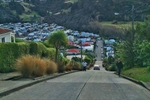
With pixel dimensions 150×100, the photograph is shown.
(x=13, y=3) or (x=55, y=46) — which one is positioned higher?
(x=13, y=3)

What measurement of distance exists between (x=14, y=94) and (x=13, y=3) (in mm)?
183289

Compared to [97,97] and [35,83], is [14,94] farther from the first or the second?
[35,83]

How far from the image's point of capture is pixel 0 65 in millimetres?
24375

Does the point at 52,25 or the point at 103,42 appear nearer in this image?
the point at 103,42

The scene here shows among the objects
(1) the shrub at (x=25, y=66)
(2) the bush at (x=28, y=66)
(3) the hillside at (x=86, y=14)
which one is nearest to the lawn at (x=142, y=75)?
(2) the bush at (x=28, y=66)

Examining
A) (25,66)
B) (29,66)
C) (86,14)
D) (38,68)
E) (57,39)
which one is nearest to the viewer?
(25,66)

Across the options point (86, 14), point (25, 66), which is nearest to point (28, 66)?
point (25, 66)

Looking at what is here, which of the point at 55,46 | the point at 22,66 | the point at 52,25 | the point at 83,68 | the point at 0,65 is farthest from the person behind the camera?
the point at 52,25

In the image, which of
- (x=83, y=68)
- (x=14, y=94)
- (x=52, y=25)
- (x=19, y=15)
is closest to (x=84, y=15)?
(x=52, y=25)

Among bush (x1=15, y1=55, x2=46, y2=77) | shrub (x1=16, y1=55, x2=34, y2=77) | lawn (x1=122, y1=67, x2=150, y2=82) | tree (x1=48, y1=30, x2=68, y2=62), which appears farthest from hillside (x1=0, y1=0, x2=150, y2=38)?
shrub (x1=16, y1=55, x2=34, y2=77)

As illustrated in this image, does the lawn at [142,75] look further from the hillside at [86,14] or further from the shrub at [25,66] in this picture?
the hillside at [86,14]

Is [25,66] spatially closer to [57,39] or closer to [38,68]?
[38,68]

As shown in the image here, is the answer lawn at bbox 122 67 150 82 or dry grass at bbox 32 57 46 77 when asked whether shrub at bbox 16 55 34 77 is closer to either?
dry grass at bbox 32 57 46 77

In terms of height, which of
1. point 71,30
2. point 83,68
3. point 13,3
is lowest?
point 83,68
